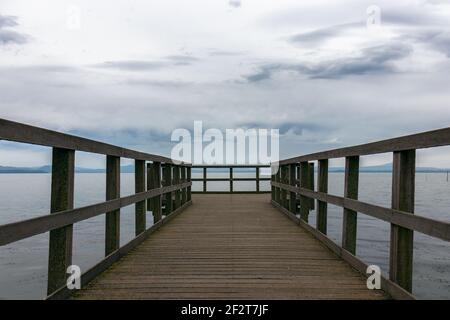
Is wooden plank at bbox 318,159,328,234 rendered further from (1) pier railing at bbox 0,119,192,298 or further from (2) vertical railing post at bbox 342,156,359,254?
(1) pier railing at bbox 0,119,192,298

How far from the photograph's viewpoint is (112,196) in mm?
5414

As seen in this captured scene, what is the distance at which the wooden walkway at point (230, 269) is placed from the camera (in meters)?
4.16

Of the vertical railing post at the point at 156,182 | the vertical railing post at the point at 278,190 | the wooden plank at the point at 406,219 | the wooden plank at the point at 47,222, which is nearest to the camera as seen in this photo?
the wooden plank at the point at 47,222

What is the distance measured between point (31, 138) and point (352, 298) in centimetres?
283

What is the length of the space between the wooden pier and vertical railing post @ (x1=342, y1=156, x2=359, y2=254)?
0.01 meters

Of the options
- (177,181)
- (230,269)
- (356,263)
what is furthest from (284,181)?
(230,269)

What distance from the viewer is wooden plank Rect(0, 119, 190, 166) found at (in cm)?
300

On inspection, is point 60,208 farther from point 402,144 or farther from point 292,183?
point 292,183

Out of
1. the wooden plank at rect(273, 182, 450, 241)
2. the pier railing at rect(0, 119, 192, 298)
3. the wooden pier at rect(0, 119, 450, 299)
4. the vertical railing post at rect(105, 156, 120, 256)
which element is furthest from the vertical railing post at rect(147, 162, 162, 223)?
the wooden plank at rect(273, 182, 450, 241)

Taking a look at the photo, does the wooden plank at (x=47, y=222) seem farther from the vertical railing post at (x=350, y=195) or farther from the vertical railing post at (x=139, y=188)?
the vertical railing post at (x=350, y=195)

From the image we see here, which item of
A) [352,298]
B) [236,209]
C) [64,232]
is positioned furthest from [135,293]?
[236,209]

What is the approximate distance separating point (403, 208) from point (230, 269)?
1967mm

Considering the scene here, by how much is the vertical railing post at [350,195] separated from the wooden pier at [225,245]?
0.04 ft

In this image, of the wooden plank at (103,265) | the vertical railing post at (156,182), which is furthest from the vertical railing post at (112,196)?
the vertical railing post at (156,182)
